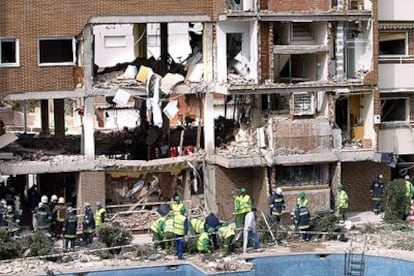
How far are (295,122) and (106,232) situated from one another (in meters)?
8.31

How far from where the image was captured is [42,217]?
32.8m

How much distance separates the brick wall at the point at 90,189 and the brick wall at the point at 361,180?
9427 mm

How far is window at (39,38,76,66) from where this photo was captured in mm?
34438

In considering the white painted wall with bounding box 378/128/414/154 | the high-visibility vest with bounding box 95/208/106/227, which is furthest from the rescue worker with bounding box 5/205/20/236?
the white painted wall with bounding box 378/128/414/154

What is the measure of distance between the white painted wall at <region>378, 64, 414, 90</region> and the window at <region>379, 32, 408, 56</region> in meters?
0.65

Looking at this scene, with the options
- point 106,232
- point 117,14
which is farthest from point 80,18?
point 106,232

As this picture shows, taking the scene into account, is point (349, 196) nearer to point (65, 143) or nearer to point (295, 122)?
point (295, 122)

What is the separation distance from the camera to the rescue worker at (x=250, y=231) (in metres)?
31.6

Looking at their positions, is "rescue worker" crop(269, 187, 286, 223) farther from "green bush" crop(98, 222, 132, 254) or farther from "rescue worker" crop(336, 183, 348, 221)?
"green bush" crop(98, 222, 132, 254)

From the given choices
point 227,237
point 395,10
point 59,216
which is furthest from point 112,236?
point 395,10

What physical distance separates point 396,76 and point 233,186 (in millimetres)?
7970

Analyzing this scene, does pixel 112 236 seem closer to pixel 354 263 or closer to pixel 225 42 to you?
pixel 354 263

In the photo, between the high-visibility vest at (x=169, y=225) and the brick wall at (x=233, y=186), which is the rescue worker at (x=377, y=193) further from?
the high-visibility vest at (x=169, y=225)

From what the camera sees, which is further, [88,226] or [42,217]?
[42,217]
